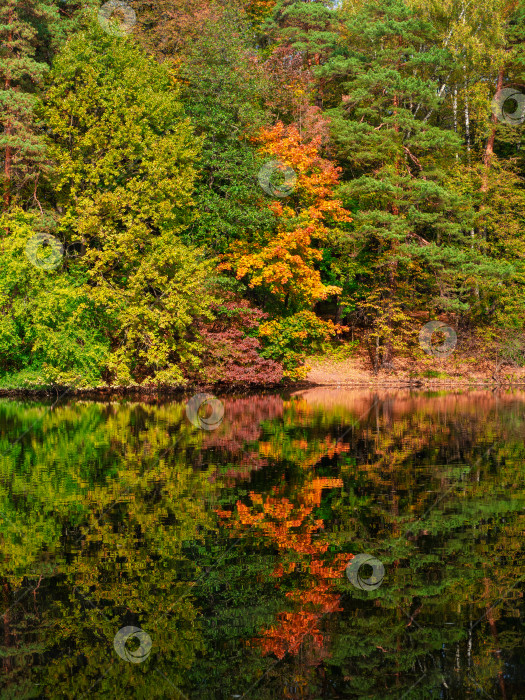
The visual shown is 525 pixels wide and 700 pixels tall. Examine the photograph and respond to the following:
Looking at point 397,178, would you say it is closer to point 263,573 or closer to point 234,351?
point 234,351

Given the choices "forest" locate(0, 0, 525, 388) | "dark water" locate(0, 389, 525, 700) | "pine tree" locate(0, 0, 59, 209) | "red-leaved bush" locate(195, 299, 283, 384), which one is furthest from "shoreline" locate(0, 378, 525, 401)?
"dark water" locate(0, 389, 525, 700)

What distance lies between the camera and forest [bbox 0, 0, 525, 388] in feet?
94.0

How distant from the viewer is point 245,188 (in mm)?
31656

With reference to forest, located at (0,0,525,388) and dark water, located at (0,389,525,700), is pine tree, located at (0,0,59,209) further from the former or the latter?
dark water, located at (0,389,525,700)

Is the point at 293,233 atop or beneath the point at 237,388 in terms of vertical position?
atop

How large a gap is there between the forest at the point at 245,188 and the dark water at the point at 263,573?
586 inches

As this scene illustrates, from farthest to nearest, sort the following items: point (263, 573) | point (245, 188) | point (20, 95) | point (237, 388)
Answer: point (237, 388) → point (245, 188) → point (20, 95) → point (263, 573)

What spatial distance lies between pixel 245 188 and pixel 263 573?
26281mm

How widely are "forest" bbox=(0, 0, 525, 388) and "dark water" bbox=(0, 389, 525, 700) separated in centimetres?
1488

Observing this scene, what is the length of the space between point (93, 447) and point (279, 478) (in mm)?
5203

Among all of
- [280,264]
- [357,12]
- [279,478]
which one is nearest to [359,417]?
[279,478]

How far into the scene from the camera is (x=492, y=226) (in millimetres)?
37531

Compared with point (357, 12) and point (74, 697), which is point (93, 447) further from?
point (357, 12)


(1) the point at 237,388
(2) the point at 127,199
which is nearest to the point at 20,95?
(2) the point at 127,199
